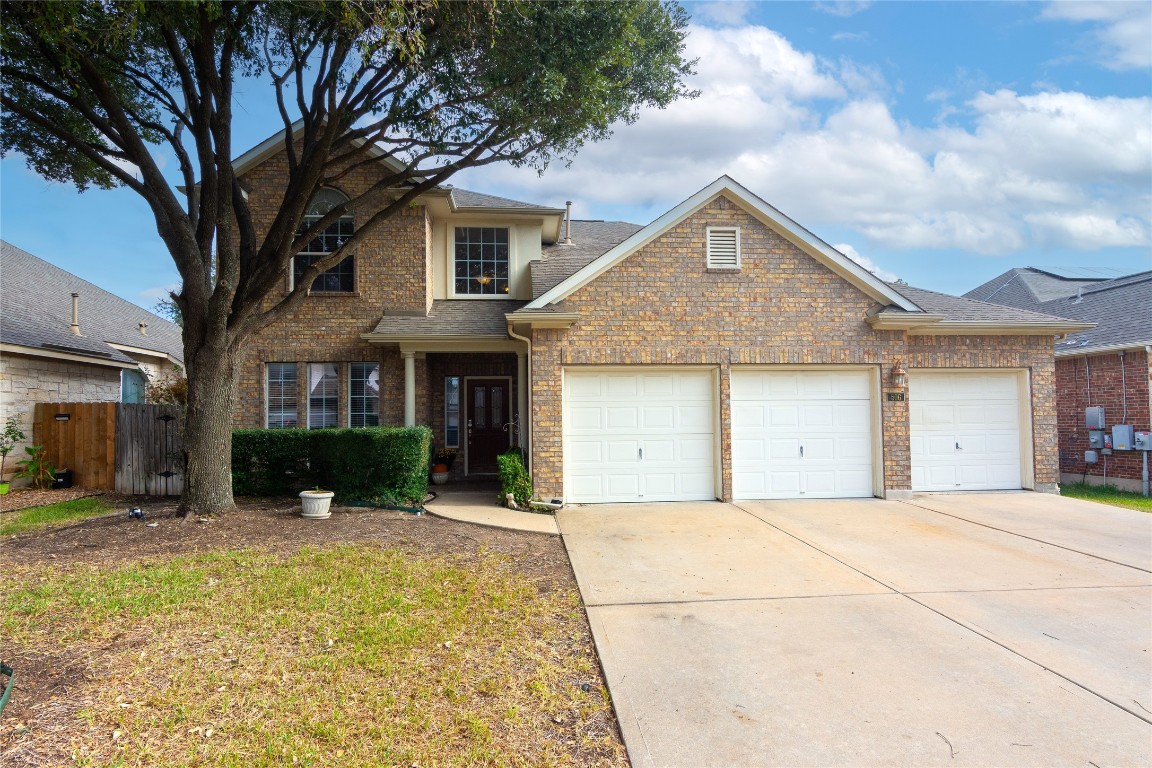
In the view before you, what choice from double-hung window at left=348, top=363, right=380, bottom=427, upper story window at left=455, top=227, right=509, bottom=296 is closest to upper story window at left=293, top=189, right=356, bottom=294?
double-hung window at left=348, top=363, right=380, bottom=427

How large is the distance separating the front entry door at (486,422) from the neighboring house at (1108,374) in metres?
13.2

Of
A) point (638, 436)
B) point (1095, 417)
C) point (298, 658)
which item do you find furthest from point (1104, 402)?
point (298, 658)

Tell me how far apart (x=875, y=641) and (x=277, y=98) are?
37.7 ft

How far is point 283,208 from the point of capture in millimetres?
9328

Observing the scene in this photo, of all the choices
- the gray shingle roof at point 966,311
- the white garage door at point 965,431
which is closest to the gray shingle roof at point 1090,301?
the gray shingle roof at point 966,311

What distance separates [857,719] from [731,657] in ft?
3.20

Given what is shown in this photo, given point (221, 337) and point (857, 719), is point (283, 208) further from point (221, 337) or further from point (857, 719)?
point (857, 719)

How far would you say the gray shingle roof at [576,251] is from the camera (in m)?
11.9

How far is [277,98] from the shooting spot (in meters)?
10.3

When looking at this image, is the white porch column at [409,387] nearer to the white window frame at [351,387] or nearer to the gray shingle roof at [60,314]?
the white window frame at [351,387]

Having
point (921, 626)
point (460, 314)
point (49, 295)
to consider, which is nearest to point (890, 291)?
point (921, 626)

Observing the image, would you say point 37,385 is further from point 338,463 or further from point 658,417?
point 658,417

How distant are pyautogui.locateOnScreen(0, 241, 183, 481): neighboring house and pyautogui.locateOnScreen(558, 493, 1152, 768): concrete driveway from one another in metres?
12.1

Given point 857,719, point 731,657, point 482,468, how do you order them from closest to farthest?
point 857,719 < point 731,657 < point 482,468
